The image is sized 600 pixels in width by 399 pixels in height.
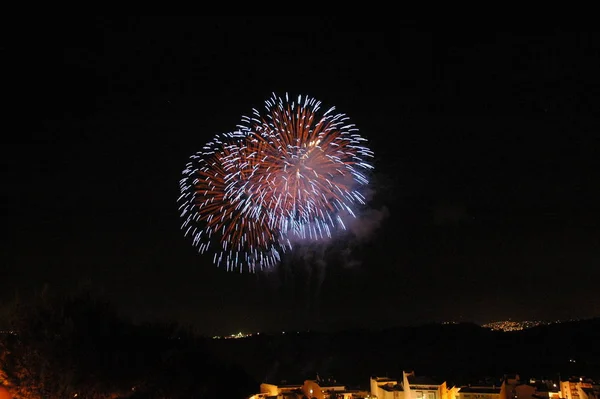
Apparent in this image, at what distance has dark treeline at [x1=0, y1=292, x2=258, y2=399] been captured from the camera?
1622 cm

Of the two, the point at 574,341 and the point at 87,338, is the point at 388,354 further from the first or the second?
the point at 87,338

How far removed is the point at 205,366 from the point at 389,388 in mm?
9047

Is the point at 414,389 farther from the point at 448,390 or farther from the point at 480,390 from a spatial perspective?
the point at 480,390

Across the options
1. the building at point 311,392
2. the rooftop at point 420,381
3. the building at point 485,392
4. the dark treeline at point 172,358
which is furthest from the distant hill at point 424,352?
the rooftop at point 420,381

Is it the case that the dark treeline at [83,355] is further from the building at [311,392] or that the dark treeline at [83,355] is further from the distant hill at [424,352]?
the distant hill at [424,352]

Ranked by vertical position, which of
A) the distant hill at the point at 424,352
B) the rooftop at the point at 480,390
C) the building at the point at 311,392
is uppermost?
the distant hill at the point at 424,352

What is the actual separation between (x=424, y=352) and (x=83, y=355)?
4491cm

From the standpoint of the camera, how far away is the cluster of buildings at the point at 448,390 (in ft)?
86.7

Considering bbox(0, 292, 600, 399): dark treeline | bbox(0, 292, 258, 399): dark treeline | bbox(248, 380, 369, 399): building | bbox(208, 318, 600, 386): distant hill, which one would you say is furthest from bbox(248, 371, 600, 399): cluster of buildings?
bbox(0, 292, 258, 399): dark treeline

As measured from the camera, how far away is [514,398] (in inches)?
1080

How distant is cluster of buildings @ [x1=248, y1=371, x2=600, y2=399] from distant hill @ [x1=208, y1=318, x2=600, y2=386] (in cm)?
871

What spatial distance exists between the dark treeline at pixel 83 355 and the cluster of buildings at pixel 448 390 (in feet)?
32.5

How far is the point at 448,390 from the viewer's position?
28.0m

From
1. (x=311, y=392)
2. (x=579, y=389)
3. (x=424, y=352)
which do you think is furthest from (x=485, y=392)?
(x=424, y=352)
